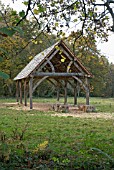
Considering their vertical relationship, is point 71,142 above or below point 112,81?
below

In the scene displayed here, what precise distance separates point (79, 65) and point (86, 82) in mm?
1523

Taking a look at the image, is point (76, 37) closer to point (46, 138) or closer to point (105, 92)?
point (46, 138)

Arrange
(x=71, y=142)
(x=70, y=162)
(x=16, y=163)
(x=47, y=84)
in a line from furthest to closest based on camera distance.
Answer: (x=47, y=84), (x=71, y=142), (x=70, y=162), (x=16, y=163)

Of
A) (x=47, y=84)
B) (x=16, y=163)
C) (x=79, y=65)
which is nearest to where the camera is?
(x=16, y=163)

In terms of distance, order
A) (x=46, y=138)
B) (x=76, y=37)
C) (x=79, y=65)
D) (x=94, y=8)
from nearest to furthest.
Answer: (x=94, y=8), (x=76, y=37), (x=46, y=138), (x=79, y=65)

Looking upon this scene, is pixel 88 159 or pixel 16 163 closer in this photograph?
pixel 16 163

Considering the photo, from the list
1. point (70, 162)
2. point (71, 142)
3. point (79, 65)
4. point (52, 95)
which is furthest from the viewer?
point (52, 95)

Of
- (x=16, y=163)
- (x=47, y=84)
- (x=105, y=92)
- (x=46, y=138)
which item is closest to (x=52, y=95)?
(x=47, y=84)

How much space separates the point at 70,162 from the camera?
16.9 ft

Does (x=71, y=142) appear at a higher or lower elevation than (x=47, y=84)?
lower

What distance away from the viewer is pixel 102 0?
17.5 feet

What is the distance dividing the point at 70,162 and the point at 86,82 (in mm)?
17516

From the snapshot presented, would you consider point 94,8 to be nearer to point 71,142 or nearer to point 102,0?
point 102,0

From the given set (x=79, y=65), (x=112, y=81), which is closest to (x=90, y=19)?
(x=79, y=65)
